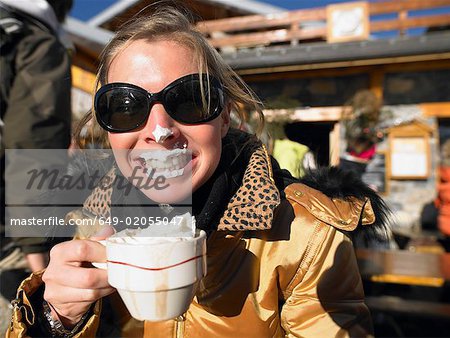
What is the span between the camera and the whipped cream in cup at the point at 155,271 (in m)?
0.67

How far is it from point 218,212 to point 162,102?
1.20 ft

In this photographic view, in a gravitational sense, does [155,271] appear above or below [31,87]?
below

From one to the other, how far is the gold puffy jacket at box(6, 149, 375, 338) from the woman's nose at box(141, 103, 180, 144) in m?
0.31

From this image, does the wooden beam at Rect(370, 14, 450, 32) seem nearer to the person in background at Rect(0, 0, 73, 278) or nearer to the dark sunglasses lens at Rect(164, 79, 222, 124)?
the person in background at Rect(0, 0, 73, 278)

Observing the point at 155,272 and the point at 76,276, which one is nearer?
the point at 155,272

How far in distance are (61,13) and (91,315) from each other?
2.00m

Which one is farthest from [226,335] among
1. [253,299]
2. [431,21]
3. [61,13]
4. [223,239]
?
[431,21]

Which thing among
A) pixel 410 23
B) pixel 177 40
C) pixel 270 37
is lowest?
pixel 177 40

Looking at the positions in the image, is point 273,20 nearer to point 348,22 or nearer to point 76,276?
Answer: point 348,22

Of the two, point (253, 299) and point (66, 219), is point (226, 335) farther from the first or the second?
point (66, 219)

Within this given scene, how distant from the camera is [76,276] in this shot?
0.79m

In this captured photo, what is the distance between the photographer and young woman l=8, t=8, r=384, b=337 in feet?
3.29

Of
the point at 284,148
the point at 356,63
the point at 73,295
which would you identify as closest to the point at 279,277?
the point at 73,295

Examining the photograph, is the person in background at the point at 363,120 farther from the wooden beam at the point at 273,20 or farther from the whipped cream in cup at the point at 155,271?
the whipped cream in cup at the point at 155,271
